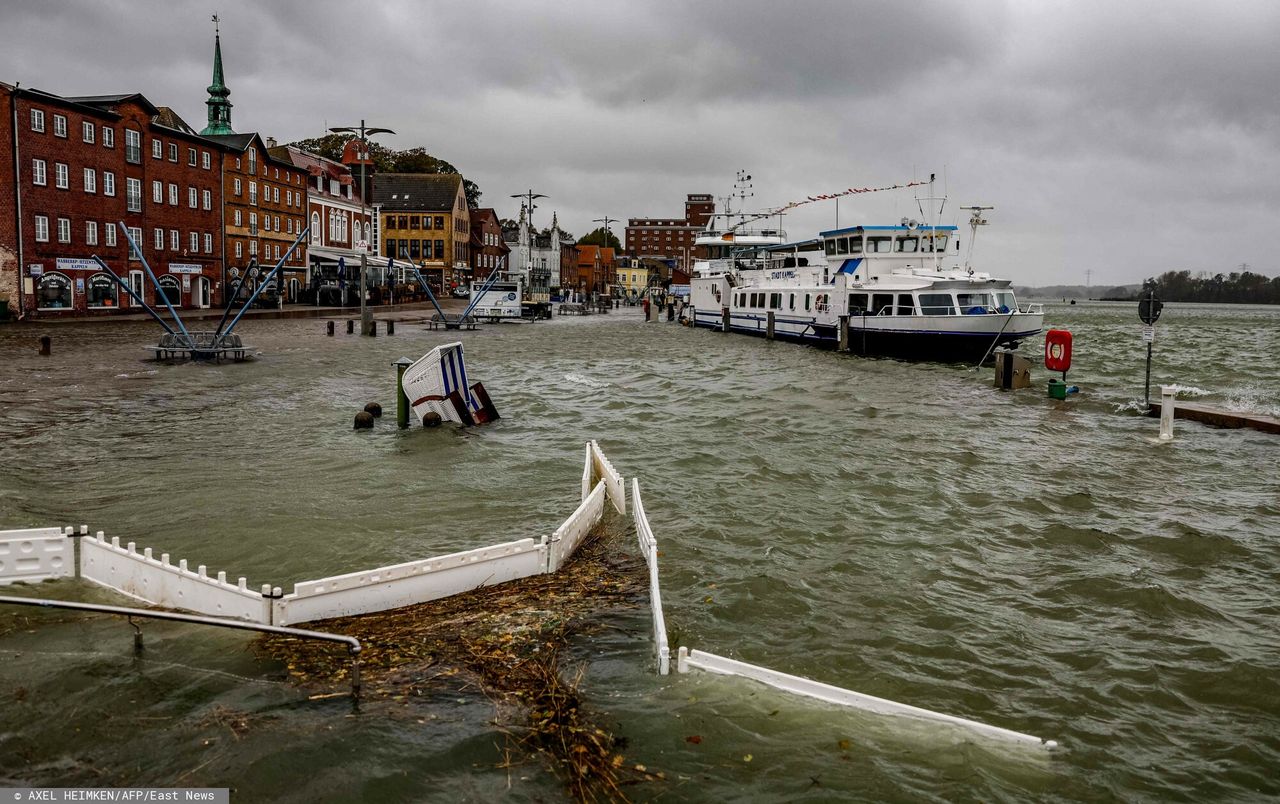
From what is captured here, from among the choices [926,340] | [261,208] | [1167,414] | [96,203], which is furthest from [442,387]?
[261,208]

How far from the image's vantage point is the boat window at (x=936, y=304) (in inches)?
1369

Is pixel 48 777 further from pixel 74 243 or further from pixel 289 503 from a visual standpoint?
pixel 74 243

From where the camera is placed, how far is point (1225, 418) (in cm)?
1888

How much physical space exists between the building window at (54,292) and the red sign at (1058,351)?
4298 cm

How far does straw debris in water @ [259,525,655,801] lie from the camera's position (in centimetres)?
527

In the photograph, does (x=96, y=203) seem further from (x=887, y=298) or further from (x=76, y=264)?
(x=887, y=298)

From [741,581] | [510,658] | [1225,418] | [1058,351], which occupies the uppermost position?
[1058,351]

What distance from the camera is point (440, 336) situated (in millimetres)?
43344

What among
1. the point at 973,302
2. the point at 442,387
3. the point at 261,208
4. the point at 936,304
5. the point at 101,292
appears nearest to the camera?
the point at 442,387

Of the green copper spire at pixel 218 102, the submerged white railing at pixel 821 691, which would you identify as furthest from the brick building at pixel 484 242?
the submerged white railing at pixel 821 691

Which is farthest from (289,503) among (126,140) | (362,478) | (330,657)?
(126,140)

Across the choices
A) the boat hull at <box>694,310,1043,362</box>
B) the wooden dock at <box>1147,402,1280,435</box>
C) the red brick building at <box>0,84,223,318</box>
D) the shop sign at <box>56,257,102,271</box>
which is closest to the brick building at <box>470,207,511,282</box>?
the red brick building at <box>0,84,223,318</box>

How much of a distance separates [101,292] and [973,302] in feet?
136

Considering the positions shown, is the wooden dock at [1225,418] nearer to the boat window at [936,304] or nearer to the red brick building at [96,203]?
the boat window at [936,304]
